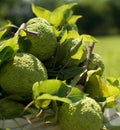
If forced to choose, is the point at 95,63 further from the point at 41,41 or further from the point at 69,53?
the point at 41,41

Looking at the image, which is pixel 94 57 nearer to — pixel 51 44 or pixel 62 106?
pixel 51 44

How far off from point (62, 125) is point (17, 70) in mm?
246

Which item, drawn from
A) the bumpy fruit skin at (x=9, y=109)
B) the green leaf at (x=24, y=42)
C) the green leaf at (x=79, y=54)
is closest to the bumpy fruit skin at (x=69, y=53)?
the green leaf at (x=79, y=54)

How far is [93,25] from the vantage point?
14.1 m

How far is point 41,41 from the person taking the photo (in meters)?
0.94

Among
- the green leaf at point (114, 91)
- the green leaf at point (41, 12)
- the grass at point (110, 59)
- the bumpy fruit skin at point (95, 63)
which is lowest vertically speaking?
the grass at point (110, 59)

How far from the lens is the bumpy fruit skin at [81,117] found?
793mm

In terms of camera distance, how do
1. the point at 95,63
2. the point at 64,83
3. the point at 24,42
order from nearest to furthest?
the point at 64,83, the point at 24,42, the point at 95,63

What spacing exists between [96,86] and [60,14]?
41 centimetres

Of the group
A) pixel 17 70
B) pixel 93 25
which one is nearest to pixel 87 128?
pixel 17 70

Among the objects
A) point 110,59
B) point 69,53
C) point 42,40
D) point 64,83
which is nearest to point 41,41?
point 42,40

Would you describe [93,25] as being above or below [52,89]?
below

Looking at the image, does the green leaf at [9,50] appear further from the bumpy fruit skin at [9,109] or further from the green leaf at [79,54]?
the green leaf at [79,54]

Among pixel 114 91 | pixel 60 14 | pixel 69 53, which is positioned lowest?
pixel 114 91
